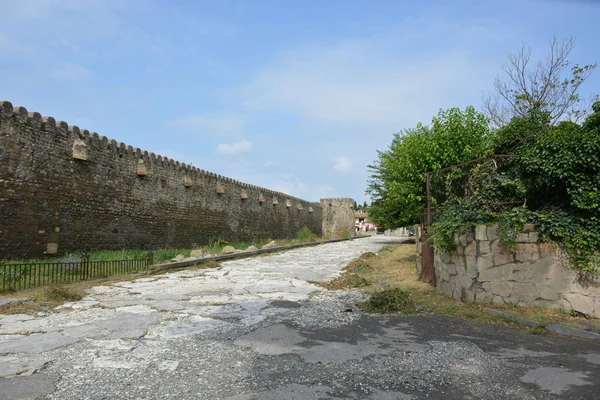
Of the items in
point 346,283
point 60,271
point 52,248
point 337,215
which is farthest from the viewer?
point 337,215

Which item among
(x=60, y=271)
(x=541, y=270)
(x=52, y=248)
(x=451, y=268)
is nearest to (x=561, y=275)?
(x=541, y=270)

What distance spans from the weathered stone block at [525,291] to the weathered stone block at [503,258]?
0.34m

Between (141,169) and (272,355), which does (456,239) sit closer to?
(272,355)

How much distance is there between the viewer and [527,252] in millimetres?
6246

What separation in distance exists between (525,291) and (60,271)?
28.4 feet

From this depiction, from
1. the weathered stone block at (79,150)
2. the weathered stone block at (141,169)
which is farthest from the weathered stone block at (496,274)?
the weathered stone block at (141,169)

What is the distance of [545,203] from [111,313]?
6.94 m

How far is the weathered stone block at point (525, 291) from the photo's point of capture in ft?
20.3

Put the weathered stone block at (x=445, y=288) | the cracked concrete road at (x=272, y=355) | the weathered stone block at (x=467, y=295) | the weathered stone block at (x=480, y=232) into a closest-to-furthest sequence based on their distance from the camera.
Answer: the cracked concrete road at (x=272, y=355) → the weathered stone block at (x=480, y=232) → the weathered stone block at (x=467, y=295) → the weathered stone block at (x=445, y=288)

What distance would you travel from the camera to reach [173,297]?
740 centimetres

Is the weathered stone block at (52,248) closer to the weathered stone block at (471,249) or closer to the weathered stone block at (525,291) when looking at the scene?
the weathered stone block at (471,249)

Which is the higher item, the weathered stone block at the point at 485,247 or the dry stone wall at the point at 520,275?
the weathered stone block at the point at 485,247

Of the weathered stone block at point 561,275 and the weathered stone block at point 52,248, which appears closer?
the weathered stone block at point 561,275

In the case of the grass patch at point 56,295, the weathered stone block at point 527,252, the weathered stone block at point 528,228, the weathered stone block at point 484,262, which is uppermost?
the weathered stone block at point 528,228
